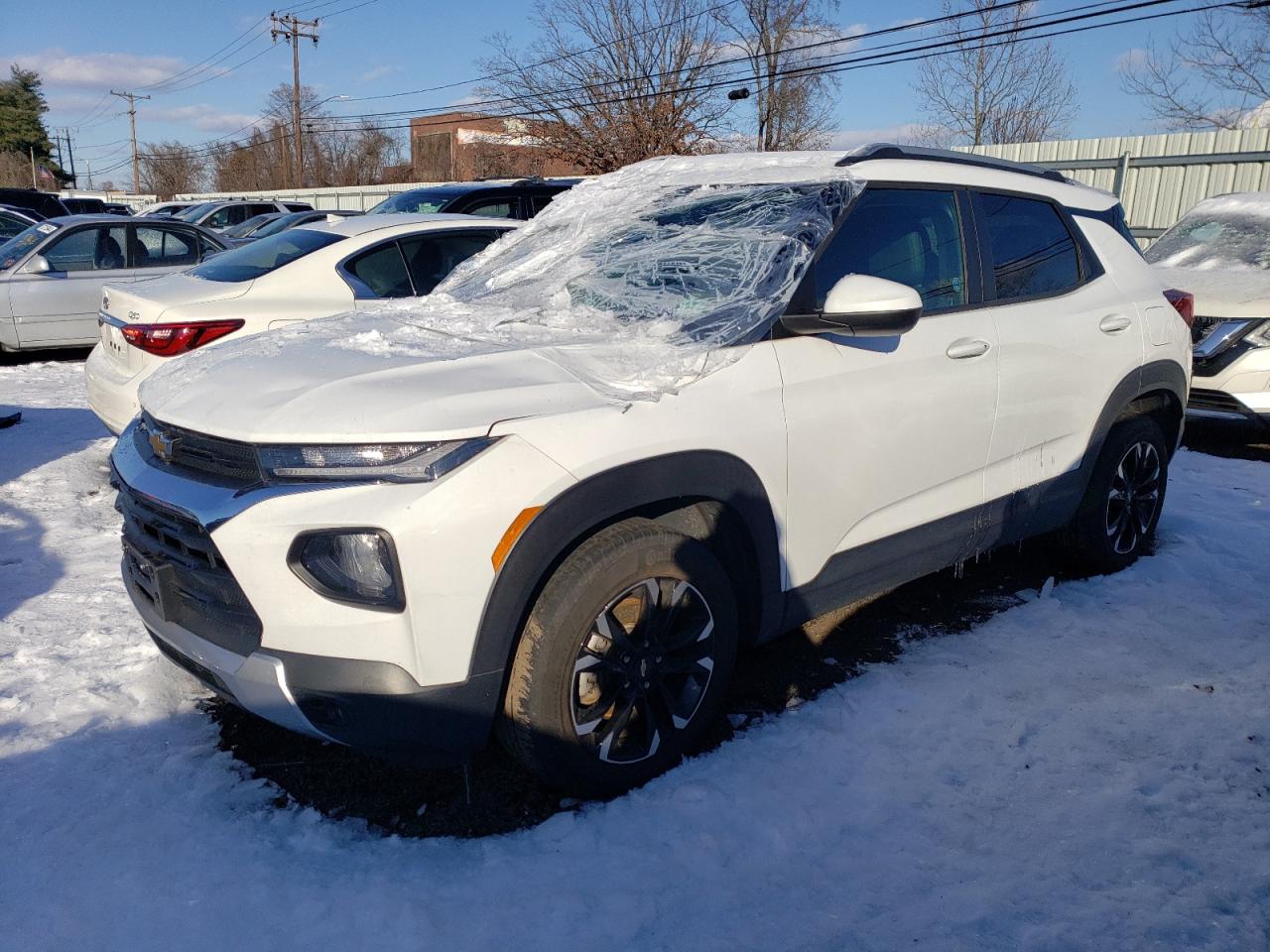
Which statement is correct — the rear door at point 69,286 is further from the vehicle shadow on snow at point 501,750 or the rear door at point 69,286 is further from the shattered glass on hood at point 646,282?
the vehicle shadow on snow at point 501,750

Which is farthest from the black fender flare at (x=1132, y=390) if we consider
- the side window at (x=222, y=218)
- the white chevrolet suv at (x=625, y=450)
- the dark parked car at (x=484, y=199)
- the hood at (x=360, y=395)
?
the side window at (x=222, y=218)

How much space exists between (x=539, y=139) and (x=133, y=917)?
28.3 metres

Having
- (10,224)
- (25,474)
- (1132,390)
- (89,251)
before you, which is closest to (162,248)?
(89,251)

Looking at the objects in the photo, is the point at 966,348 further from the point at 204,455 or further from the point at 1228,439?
the point at 1228,439

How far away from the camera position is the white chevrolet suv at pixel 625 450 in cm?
235

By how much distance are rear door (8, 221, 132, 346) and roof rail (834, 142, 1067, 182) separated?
926 centimetres

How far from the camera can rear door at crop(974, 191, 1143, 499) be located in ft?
12.1

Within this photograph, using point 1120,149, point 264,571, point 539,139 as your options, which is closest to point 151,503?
point 264,571

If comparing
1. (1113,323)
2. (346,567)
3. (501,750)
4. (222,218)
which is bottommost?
(501,750)

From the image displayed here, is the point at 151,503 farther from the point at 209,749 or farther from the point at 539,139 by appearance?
the point at 539,139

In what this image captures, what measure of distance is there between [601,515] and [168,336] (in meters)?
3.69

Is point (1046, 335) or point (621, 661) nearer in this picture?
point (621, 661)

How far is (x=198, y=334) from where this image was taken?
5.23 meters

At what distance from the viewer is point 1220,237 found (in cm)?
840
